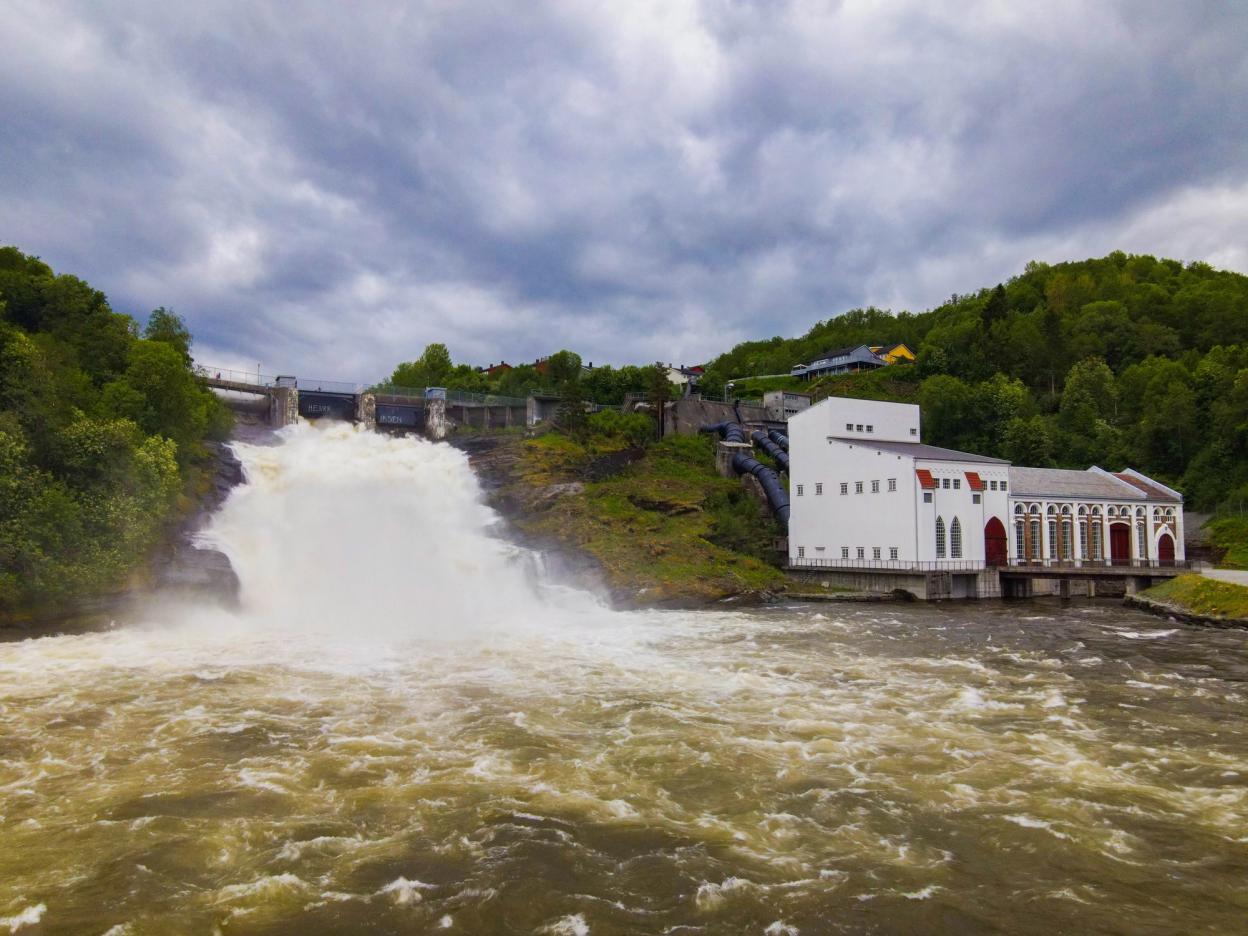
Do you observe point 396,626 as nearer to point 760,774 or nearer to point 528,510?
point 528,510

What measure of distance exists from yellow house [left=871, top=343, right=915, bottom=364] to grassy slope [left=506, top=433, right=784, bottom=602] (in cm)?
6041

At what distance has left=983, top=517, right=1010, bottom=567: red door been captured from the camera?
145 feet

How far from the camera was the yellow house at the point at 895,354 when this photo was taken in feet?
351

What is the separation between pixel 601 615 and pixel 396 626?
9.28 meters

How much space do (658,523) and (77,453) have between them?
28.3 m

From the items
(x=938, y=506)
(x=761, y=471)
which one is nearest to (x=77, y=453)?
(x=938, y=506)

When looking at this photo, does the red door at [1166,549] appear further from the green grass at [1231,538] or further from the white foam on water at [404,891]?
the white foam on water at [404,891]

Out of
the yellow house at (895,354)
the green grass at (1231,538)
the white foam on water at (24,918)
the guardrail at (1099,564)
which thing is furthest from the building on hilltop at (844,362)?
the white foam on water at (24,918)

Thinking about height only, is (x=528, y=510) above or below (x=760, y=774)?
above

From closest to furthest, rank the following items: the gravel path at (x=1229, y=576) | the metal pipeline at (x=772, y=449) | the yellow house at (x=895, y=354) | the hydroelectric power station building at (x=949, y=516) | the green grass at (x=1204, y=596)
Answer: the green grass at (x=1204, y=596) → the gravel path at (x=1229, y=576) → the hydroelectric power station building at (x=949, y=516) → the metal pipeline at (x=772, y=449) → the yellow house at (x=895, y=354)

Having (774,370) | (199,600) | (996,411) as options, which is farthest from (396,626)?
(774,370)

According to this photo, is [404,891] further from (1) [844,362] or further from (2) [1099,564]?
(1) [844,362]

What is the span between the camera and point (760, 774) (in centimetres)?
1314

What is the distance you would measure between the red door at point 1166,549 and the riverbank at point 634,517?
24485 mm
